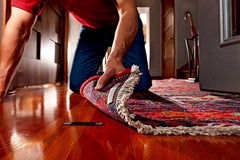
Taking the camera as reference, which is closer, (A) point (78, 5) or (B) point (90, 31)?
(A) point (78, 5)

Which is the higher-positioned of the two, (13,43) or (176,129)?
(13,43)

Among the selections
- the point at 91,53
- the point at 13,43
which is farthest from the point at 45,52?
the point at 13,43

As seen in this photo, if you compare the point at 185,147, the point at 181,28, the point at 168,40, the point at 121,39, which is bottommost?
the point at 185,147

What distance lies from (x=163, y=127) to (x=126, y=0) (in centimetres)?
47

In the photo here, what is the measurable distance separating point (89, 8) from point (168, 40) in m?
4.12

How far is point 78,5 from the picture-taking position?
104 cm

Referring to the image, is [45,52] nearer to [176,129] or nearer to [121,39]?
[121,39]

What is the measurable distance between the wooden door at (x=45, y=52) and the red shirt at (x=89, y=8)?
99cm

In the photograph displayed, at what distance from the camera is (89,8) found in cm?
107

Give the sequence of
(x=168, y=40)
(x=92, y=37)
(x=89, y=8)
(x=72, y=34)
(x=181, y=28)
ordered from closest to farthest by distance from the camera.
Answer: (x=89, y=8), (x=92, y=37), (x=181, y=28), (x=72, y=34), (x=168, y=40)

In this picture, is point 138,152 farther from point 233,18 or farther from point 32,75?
point 32,75

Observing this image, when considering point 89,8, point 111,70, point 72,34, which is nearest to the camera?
point 111,70

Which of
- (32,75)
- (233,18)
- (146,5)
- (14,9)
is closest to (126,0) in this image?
(14,9)

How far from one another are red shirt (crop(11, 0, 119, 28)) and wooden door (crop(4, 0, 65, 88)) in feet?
3.25
